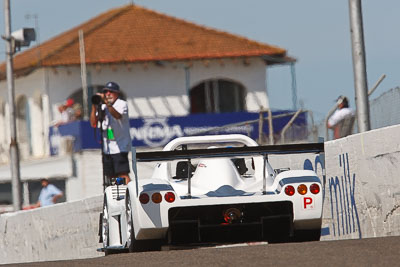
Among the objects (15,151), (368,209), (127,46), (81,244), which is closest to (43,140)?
(127,46)

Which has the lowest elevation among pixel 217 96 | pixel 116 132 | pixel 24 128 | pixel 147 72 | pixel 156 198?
pixel 156 198

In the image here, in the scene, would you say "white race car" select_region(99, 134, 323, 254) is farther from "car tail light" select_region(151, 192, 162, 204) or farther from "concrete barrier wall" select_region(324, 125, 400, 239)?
"concrete barrier wall" select_region(324, 125, 400, 239)

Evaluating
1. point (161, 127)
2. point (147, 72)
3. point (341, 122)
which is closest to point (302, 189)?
point (341, 122)

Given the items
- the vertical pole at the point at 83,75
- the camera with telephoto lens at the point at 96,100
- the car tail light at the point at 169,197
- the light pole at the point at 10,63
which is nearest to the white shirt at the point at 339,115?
Result: the camera with telephoto lens at the point at 96,100

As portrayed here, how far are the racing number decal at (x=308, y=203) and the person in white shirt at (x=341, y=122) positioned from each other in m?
7.45

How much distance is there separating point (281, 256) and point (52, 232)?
35.8 feet

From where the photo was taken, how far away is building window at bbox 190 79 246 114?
5228 centimetres

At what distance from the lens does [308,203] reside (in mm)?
10797

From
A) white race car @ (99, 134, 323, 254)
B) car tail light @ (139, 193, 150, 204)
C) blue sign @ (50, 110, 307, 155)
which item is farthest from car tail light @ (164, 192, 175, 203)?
blue sign @ (50, 110, 307, 155)

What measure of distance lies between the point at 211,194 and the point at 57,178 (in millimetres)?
34369

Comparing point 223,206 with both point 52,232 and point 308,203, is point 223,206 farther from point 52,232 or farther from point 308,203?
point 52,232

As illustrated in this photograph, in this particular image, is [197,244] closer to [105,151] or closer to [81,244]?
[105,151]

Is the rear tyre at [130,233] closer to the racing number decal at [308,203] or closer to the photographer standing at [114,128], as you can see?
the racing number decal at [308,203]

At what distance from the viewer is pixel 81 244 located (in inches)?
731
